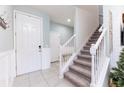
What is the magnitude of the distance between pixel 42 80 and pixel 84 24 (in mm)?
2037

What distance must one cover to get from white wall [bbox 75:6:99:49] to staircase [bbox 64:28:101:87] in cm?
26

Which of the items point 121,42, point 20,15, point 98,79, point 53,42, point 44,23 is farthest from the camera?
point 53,42

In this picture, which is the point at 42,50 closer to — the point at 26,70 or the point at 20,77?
the point at 26,70

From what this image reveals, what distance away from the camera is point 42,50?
384cm

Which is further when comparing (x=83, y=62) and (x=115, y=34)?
(x=83, y=62)

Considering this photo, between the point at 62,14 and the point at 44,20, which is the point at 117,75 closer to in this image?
the point at 62,14

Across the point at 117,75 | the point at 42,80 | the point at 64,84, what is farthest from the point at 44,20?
the point at 117,75

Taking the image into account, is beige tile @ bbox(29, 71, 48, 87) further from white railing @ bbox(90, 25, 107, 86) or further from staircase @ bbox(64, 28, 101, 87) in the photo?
white railing @ bbox(90, 25, 107, 86)

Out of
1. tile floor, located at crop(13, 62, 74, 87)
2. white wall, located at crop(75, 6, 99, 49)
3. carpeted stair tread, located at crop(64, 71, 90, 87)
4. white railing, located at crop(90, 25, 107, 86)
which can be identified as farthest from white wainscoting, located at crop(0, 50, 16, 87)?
white wall, located at crop(75, 6, 99, 49)

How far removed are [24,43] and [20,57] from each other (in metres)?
0.37

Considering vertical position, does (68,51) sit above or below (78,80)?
above

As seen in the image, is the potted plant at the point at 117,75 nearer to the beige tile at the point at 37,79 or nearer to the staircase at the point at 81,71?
the staircase at the point at 81,71

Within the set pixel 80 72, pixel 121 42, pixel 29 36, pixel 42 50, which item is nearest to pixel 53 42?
pixel 42 50

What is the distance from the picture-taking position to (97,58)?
2.47m
